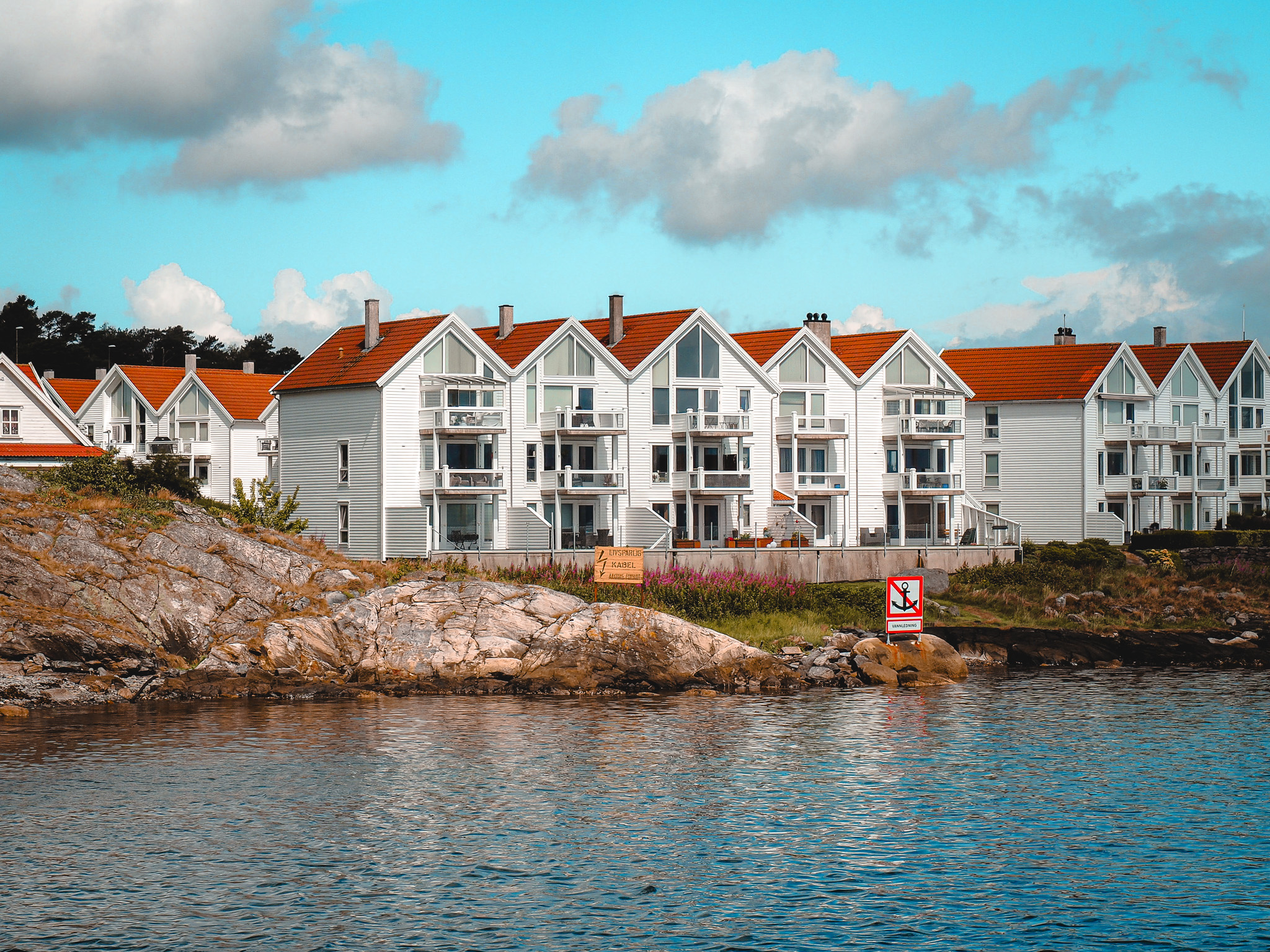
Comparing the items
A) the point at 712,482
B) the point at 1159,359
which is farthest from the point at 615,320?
the point at 1159,359

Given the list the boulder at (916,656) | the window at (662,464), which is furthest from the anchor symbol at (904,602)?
the window at (662,464)

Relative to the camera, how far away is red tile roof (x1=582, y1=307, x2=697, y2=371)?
222 ft

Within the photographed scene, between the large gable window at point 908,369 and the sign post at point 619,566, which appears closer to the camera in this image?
the sign post at point 619,566

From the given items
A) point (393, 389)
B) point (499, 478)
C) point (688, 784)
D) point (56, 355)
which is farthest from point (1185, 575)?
point (56, 355)

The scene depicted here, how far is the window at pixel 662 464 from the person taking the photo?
66.8m

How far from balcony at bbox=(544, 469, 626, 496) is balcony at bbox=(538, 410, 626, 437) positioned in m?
1.84

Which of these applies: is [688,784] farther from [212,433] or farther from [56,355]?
[56,355]

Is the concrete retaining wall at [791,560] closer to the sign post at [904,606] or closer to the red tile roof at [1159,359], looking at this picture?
the sign post at [904,606]

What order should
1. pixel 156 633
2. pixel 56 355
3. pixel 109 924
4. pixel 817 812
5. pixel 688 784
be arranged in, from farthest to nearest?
1. pixel 56 355
2. pixel 156 633
3. pixel 688 784
4. pixel 817 812
5. pixel 109 924

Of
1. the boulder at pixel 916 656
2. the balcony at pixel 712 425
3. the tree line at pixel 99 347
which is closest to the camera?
the boulder at pixel 916 656

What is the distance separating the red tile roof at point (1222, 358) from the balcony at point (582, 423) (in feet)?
146

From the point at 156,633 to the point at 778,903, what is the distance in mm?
25381

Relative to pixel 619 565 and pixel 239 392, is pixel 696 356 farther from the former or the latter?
pixel 239 392

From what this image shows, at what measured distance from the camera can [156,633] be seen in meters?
39.6
